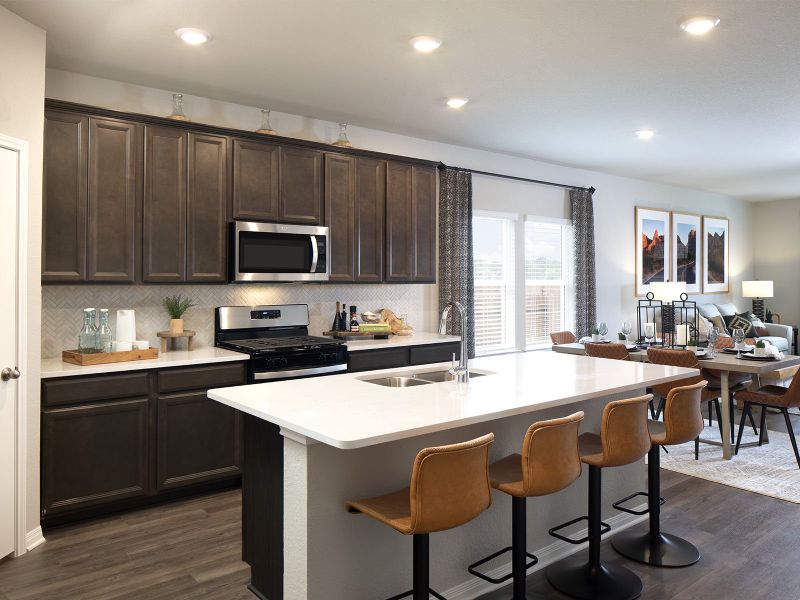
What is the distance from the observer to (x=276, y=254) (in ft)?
14.9

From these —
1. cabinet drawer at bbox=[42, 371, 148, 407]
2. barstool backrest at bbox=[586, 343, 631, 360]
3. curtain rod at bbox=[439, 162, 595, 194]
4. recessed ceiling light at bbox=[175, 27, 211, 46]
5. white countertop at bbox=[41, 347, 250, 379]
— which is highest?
recessed ceiling light at bbox=[175, 27, 211, 46]

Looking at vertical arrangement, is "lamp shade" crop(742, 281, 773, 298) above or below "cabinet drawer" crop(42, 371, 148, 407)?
above

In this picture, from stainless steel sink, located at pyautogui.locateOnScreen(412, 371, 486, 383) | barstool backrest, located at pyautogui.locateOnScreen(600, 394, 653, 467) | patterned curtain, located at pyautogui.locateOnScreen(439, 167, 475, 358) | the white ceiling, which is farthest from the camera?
patterned curtain, located at pyautogui.locateOnScreen(439, 167, 475, 358)

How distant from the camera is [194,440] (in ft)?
12.8

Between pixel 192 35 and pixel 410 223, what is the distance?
2482 millimetres

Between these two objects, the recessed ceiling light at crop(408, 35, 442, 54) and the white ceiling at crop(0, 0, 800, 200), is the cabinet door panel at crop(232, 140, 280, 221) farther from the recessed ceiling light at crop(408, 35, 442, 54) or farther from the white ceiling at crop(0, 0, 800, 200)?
the recessed ceiling light at crop(408, 35, 442, 54)

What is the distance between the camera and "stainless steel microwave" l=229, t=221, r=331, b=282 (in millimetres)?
4336

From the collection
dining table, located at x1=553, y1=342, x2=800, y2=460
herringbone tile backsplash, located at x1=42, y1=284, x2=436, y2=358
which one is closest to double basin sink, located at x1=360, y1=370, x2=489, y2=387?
herringbone tile backsplash, located at x1=42, y1=284, x2=436, y2=358

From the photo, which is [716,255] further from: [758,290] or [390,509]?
[390,509]

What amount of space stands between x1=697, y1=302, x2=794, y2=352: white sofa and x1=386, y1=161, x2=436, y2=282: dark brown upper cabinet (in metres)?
5.57

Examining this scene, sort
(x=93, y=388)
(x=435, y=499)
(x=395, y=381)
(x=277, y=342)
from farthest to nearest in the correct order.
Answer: (x=277, y=342) → (x=93, y=388) → (x=395, y=381) → (x=435, y=499)

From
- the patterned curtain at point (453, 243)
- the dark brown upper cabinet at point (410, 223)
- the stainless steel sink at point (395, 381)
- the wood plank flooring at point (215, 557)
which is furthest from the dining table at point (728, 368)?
the stainless steel sink at point (395, 381)

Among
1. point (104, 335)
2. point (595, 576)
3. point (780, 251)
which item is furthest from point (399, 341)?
point (780, 251)

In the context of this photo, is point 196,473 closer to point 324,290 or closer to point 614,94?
point 324,290
